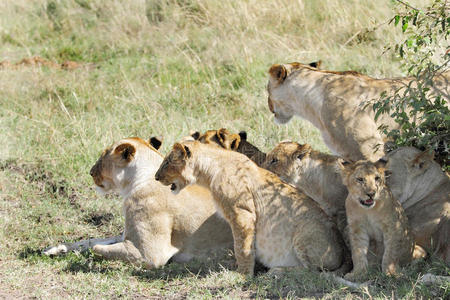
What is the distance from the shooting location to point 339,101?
6098 millimetres

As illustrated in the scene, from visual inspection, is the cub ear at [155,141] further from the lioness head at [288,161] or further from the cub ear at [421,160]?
the cub ear at [421,160]

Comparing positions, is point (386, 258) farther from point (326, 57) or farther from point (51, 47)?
point (51, 47)

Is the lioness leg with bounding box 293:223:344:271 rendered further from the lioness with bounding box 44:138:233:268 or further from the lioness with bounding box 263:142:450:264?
the lioness with bounding box 44:138:233:268

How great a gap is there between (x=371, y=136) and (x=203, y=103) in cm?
390

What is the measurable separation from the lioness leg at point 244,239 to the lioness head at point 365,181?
76 cm

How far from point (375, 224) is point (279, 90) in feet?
7.70

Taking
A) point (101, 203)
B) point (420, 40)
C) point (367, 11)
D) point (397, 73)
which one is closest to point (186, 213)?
point (101, 203)

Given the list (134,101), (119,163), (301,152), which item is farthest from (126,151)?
(134,101)

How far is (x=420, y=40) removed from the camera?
5562mm

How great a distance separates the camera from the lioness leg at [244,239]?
5.05 meters

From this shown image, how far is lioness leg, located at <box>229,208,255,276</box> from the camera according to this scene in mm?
5047

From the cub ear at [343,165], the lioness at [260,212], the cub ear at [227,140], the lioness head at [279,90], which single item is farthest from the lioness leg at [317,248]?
the lioness head at [279,90]

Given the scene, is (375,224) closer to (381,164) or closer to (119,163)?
(381,164)

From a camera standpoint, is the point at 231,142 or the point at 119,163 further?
the point at 231,142
